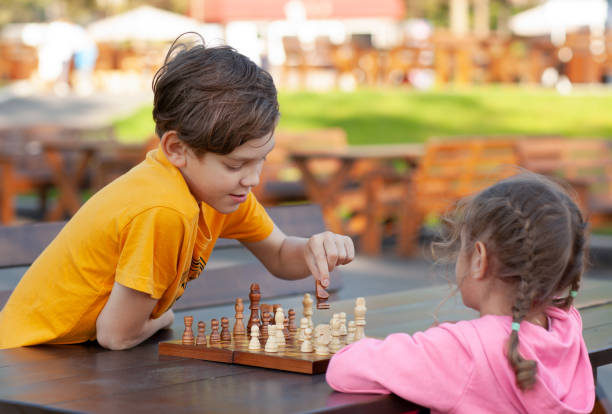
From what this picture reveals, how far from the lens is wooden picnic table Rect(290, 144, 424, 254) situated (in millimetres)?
8898

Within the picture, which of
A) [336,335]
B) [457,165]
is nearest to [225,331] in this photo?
[336,335]

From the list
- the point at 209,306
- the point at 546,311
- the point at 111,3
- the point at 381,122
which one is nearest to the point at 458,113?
the point at 381,122

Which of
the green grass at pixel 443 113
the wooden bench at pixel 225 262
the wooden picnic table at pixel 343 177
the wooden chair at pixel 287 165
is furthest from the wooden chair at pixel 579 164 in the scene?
the green grass at pixel 443 113

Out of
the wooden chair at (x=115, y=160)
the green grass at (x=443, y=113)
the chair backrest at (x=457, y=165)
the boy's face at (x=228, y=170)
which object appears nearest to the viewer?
the boy's face at (x=228, y=170)

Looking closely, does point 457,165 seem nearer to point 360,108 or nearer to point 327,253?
point 327,253

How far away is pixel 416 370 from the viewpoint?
6.35ft

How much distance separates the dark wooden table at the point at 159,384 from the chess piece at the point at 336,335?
5.4 inches

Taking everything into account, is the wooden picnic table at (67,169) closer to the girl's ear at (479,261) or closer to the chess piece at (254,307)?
the chess piece at (254,307)

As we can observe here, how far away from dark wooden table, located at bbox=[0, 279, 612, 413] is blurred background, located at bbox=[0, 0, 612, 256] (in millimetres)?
722

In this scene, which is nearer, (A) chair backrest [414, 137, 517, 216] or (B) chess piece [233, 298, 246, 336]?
(B) chess piece [233, 298, 246, 336]

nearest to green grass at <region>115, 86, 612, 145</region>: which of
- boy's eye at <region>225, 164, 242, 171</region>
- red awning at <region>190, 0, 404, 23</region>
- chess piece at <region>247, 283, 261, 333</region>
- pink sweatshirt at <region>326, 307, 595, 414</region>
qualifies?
red awning at <region>190, 0, 404, 23</region>

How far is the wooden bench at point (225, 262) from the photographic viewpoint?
3.07 meters

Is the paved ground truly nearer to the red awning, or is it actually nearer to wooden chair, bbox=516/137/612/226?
the red awning

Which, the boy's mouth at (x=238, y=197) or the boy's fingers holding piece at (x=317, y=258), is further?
the boy's fingers holding piece at (x=317, y=258)
